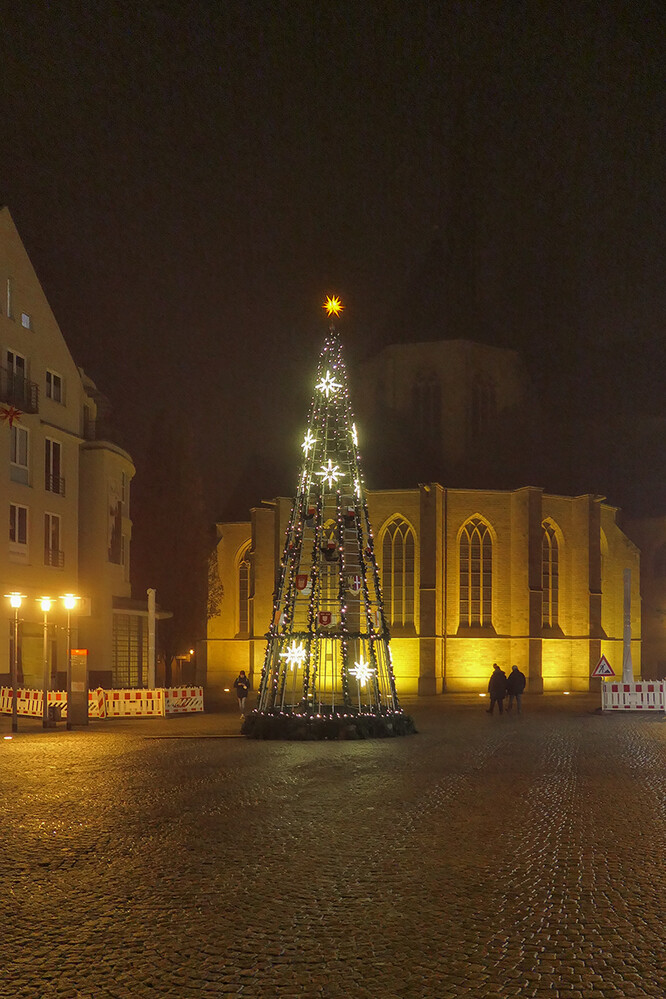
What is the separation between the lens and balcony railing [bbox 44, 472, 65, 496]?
34516mm

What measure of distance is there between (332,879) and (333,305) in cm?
1541

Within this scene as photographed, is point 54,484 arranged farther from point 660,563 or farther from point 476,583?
point 660,563

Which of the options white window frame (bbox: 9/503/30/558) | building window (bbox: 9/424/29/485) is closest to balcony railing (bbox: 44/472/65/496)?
building window (bbox: 9/424/29/485)

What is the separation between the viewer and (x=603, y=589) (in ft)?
158

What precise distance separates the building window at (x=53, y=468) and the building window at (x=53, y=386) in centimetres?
155

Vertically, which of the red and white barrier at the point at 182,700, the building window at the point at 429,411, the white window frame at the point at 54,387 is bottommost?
the red and white barrier at the point at 182,700

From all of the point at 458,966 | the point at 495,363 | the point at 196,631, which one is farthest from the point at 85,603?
the point at 458,966

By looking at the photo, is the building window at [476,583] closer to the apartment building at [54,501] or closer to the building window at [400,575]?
the building window at [400,575]

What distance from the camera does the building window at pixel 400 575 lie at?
4522cm

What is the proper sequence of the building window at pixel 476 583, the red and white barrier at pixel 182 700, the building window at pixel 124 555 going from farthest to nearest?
1. the building window at pixel 476 583
2. the building window at pixel 124 555
3. the red and white barrier at pixel 182 700

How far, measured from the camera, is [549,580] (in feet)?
151

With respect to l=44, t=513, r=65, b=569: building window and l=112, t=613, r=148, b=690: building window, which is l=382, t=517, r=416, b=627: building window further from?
l=44, t=513, r=65, b=569: building window

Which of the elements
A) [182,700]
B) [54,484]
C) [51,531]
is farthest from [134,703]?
[54,484]

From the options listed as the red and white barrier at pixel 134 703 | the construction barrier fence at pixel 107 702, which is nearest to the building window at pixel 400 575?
the construction barrier fence at pixel 107 702
